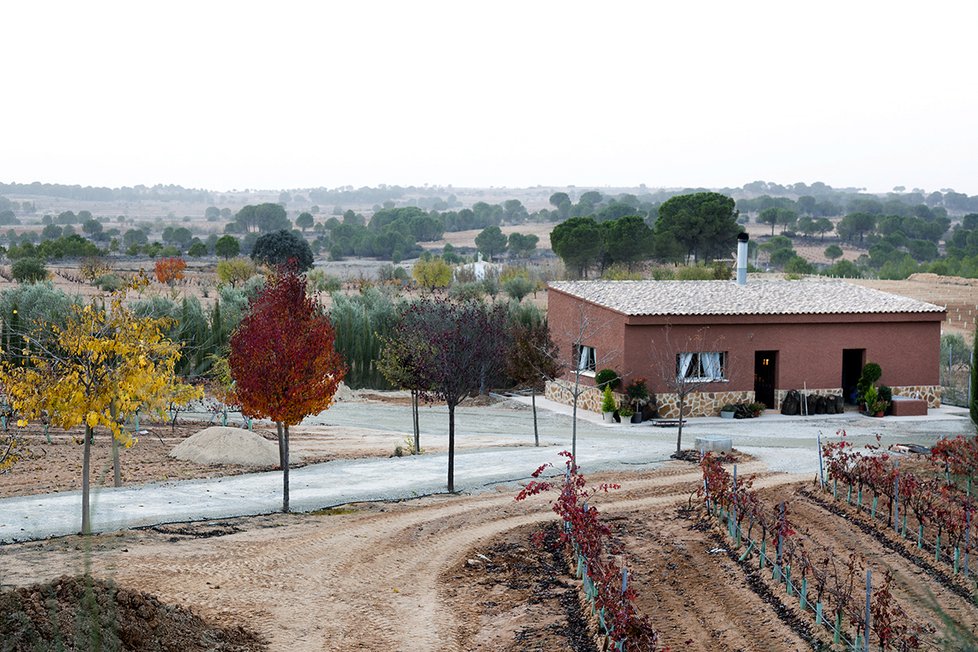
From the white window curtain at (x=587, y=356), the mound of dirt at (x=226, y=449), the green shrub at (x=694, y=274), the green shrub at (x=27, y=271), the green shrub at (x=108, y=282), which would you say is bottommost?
the mound of dirt at (x=226, y=449)

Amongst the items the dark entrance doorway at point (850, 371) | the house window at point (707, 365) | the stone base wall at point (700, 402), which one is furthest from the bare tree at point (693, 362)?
the dark entrance doorway at point (850, 371)

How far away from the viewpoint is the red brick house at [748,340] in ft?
102

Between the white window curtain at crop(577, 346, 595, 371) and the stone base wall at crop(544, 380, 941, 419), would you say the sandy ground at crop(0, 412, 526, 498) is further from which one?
the white window curtain at crop(577, 346, 595, 371)

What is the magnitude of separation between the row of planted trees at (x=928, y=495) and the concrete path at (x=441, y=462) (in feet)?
8.86

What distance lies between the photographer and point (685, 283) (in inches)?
1378

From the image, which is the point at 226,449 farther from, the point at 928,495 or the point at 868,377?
Answer: the point at 868,377

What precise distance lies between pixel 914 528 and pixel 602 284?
738 inches

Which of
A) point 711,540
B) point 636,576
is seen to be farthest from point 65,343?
point 711,540

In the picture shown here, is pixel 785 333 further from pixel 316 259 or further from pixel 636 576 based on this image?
pixel 316 259

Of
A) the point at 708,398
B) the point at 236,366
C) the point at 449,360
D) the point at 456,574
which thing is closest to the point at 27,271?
the point at 708,398

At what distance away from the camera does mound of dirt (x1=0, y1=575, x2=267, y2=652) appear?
876cm

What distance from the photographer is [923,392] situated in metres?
33.3

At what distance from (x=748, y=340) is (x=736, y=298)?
1.67m

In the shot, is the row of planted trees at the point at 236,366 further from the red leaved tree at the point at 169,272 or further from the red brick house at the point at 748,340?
the red leaved tree at the point at 169,272
